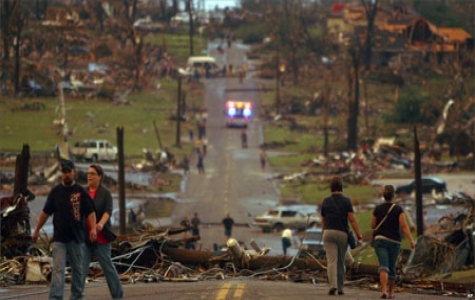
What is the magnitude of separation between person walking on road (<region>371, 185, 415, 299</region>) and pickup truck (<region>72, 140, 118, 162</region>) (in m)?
54.7

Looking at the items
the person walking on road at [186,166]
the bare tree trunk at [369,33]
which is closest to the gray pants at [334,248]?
the person walking on road at [186,166]

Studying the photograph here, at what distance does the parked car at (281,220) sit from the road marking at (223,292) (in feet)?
116

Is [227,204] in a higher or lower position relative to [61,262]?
lower

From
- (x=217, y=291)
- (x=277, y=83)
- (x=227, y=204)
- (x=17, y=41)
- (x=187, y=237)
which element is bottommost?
(x=277, y=83)

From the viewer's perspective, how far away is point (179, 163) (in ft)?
271

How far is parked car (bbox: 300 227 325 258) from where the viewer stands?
131 ft

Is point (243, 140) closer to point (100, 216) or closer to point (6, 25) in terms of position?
point (6, 25)

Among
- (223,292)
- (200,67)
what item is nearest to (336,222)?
(223,292)

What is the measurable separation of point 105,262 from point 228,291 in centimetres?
275

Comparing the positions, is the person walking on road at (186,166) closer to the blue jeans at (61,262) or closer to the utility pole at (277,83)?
the utility pole at (277,83)

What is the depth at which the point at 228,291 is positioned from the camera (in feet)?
68.1

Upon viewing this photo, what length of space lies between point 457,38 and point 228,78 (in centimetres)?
2091

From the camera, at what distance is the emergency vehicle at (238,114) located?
91819 mm

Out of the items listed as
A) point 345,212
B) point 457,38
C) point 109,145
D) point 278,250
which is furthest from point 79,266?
point 457,38
